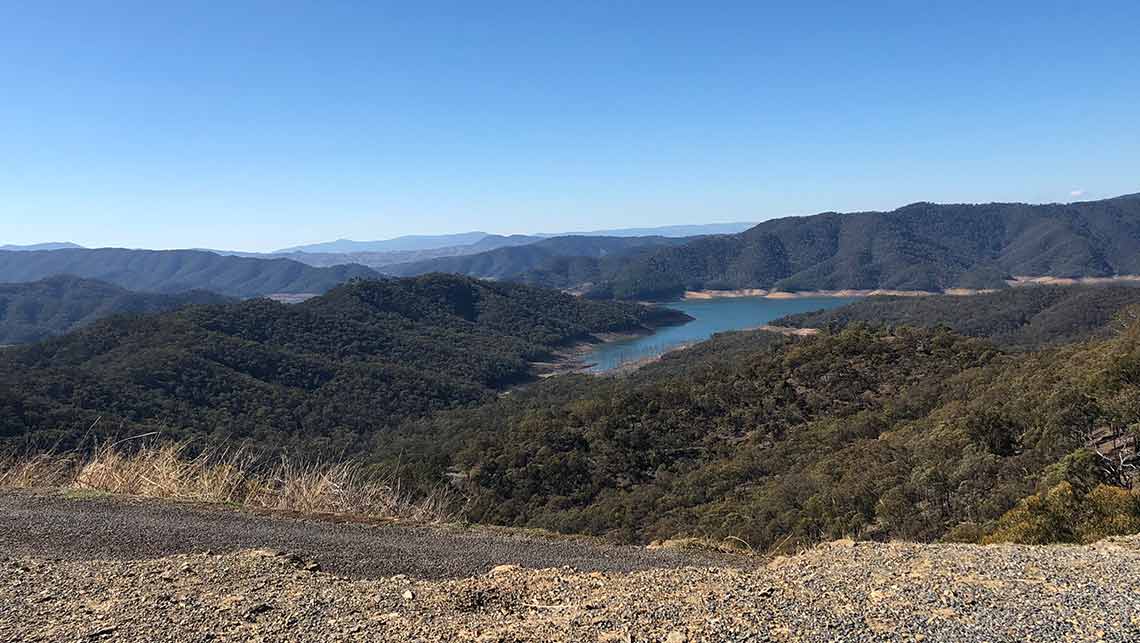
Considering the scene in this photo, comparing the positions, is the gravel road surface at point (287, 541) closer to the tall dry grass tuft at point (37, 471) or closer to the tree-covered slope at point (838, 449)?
the tall dry grass tuft at point (37, 471)

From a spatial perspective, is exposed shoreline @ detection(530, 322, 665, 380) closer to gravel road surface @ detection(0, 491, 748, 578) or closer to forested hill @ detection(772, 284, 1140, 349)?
forested hill @ detection(772, 284, 1140, 349)

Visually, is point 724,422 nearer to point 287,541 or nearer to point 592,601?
point 287,541

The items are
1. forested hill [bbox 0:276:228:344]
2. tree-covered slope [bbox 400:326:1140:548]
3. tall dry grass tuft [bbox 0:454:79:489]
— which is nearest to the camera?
tall dry grass tuft [bbox 0:454:79:489]

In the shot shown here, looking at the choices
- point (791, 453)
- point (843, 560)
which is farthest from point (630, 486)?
point (843, 560)

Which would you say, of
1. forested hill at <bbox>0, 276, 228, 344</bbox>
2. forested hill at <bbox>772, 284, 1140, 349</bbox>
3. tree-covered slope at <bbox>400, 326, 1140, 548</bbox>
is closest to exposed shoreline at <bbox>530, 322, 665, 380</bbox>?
forested hill at <bbox>772, 284, 1140, 349</bbox>

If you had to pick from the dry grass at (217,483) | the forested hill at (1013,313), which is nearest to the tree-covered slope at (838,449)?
the dry grass at (217,483)

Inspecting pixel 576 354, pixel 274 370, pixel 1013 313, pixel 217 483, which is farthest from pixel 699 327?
pixel 217 483

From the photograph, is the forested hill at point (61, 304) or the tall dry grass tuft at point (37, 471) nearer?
the tall dry grass tuft at point (37, 471)
